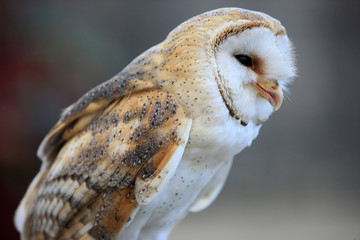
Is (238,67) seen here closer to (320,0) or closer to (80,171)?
(80,171)

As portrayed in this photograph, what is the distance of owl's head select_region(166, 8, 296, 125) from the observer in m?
0.86

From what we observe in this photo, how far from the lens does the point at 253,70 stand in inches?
36.1

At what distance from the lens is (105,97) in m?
1.01

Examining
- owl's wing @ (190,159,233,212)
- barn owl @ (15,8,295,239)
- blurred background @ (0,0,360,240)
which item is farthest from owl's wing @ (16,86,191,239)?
blurred background @ (0,0,360,240)

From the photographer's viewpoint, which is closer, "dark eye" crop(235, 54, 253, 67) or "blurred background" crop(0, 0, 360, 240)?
"dark eye" crop(235, 54, 253, 67)

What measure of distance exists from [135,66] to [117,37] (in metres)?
1.83

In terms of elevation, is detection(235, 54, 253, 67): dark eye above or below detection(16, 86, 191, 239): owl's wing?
above

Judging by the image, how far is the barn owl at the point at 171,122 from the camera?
87 centimetres

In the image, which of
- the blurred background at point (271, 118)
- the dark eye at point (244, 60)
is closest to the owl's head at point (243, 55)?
the dark eye at point (244, 60)

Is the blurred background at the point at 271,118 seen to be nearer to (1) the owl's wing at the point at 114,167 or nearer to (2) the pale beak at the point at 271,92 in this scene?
(1) the owl's wing at the point at 114,167

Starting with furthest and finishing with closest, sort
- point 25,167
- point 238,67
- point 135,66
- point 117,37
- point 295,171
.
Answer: point 295,171 → point 117,37 → point 25,167 → point 135,66 → point 238,67

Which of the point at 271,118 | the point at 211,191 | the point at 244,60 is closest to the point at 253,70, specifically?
the point at 244,60

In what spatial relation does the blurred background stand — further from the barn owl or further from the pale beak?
the pale beak

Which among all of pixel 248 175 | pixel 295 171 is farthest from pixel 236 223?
pixel 295 171
